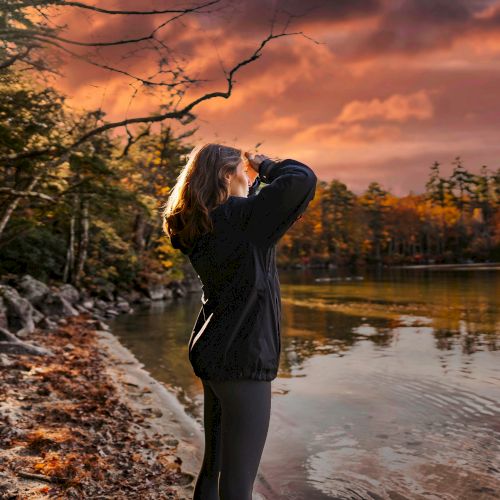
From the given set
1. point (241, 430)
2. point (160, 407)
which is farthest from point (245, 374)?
point (160, 407)

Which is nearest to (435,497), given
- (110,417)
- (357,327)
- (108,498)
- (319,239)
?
(108,498)

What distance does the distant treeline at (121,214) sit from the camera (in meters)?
8.81

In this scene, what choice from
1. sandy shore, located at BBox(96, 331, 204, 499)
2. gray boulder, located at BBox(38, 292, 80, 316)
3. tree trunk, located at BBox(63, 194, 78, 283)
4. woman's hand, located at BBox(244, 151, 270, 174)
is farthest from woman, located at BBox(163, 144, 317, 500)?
tree trunk, located at BBox(63, 194, 78, 283)

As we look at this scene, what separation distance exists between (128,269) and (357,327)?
13.5m

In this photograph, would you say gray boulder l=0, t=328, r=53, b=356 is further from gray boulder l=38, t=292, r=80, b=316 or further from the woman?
the woman

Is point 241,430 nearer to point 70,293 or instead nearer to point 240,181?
point 240,181

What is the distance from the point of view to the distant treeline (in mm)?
8812

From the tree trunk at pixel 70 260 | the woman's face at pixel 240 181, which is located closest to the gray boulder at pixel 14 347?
the woman's face at pixel 240 181

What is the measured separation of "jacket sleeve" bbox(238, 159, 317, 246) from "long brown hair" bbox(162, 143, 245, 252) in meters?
0.15

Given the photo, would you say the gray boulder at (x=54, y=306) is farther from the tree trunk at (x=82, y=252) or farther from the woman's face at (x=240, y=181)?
the woman's face at (x=240, y=181)

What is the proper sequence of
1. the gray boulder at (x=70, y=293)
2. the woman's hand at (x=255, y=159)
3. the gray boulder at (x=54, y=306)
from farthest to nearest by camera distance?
the gray boulder at (x=70, y=293)
the gray boulder at (x=54, y=306)
the woman's hand at (x=255, y=159)

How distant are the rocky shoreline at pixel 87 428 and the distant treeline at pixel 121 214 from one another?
102 inches

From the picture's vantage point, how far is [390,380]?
931cm

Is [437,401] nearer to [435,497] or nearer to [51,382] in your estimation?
[435,497]
